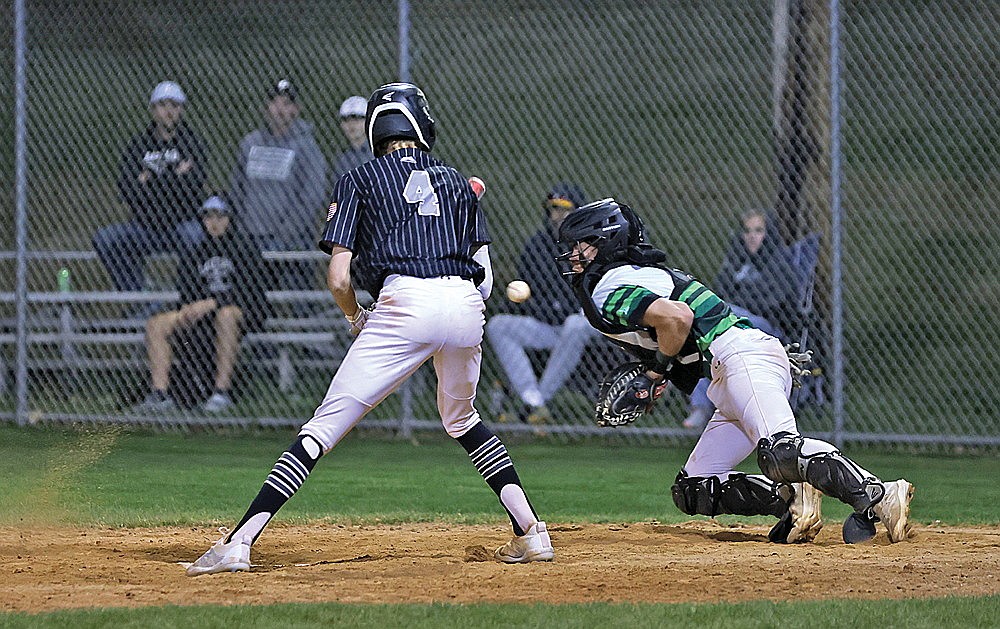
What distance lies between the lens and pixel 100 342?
425 inches

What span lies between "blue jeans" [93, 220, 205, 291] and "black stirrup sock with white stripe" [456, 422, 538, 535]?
582cm

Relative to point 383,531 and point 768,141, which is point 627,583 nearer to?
point 383,531

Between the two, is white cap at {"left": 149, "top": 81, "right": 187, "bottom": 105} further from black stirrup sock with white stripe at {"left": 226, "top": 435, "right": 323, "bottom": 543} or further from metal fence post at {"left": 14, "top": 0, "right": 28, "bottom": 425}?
black stirrup sock with white stripe at {"left": 226, "top": 435, "right": 323, "bottom": 543}

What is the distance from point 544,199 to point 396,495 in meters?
8.05

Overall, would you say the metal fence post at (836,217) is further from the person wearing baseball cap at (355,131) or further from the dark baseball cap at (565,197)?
the person wearing baseball cap at (355,131)

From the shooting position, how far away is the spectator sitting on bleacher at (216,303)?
34.8 ft

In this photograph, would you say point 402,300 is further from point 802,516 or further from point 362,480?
point 362,480

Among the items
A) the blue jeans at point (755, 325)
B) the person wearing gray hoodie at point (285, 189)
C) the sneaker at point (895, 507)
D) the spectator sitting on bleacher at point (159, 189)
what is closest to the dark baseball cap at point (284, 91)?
the person wearing gray hoodie at point (285, 189)

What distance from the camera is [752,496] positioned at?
622 cm

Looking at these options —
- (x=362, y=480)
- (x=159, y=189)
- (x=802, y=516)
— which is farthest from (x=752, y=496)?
(x=159, y=189)

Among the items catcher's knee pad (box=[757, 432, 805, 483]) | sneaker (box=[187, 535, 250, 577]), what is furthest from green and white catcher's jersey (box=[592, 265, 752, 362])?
sneaker (box=[187, 535, 250, 577])

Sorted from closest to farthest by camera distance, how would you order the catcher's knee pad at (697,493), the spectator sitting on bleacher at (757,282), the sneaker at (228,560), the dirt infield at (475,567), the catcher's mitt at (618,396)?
the dirt infield at (475,567), the sneaker at (228,560), the catcher's mitt at (618,396), the catcher's knee pad at (697,493), the spectator sitting on bleacher at (757,282)

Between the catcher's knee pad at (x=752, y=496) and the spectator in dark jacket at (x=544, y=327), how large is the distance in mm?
4067

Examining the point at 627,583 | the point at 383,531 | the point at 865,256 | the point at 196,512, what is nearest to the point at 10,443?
the point at 196,512
